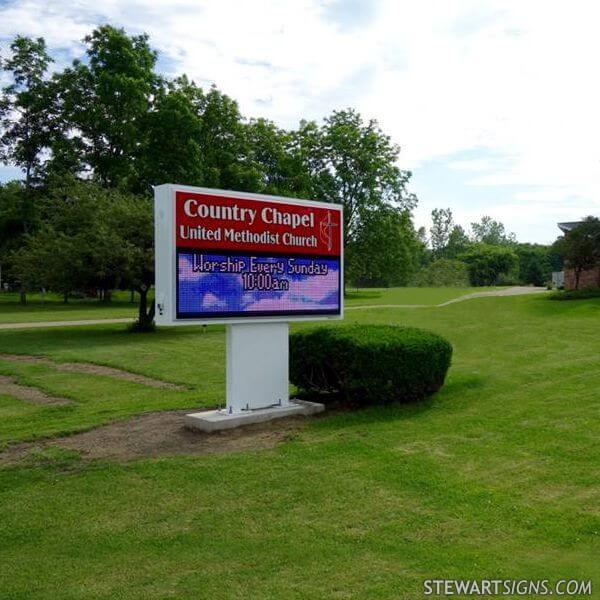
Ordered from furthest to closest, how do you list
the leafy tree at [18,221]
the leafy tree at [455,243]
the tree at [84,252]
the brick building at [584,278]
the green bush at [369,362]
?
the leafy tree at [455,243] → the leafy tree at [18,221] → the brick building at [584,278] → the tree at [84,252] → the green bush at [369,362]

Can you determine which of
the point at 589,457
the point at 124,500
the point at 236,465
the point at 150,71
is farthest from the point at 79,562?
the point at 150,71

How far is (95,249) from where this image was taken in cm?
2192

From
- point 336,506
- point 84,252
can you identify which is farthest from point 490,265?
point 336,506

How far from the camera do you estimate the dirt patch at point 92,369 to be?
553 inches

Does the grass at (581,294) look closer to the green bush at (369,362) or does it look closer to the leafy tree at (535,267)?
Answer: the green bush at (369,362)

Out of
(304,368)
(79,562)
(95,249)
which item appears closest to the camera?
(79,562)

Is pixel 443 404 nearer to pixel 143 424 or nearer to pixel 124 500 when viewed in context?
pixel 143 424

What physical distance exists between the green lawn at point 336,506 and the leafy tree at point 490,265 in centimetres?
7865

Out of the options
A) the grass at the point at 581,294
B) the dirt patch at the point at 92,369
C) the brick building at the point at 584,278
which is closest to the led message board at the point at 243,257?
the dirt patch at the point at 92,369

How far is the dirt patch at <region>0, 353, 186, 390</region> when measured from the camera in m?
14.0

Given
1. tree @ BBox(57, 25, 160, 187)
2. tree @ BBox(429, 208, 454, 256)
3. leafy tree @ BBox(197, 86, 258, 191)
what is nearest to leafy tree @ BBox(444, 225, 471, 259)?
tree @ BBox(429, 208, 454, 256)

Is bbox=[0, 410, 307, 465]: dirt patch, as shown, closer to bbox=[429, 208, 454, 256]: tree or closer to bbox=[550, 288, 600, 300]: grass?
bbox=[550, 288, 600, 300]: grass

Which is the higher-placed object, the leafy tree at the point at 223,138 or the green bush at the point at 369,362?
the leafy tree at the point at 223,138

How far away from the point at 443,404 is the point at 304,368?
2.21 metres
